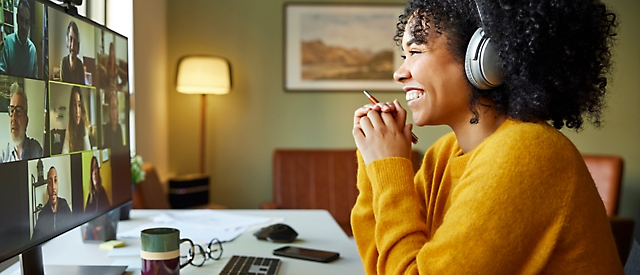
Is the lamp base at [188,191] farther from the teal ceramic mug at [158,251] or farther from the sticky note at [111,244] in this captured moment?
the teal ceramic mug at [158,251]

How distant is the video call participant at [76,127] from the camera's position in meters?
1.12

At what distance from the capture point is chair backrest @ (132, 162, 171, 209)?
2623 mm

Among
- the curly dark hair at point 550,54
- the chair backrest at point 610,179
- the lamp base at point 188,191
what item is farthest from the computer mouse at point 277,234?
the chair backrest at point 610,179

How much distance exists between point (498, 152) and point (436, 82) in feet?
0.79

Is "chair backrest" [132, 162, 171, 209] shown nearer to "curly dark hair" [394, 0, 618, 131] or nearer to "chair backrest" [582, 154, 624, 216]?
"curly dark hair" [394, 0, 618, 131]

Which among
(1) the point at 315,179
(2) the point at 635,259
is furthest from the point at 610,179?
(2) the point at 635,259

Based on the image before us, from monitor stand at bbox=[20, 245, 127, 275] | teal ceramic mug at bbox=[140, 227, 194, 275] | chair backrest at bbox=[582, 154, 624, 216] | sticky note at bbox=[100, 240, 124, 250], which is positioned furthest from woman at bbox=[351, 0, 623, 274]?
chair backrest at bbox=[582, 154, 624, 216]

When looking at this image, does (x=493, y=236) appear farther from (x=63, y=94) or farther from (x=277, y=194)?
(x=277, y=194)

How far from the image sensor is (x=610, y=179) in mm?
3424

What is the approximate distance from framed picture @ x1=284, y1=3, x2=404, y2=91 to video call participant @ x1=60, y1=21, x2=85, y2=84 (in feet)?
9.56

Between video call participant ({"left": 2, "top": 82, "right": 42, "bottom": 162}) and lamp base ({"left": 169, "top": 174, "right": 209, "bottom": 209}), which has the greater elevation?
video call participant ({"left": 2, "top": 82, "right": 42, "bottom": 162})

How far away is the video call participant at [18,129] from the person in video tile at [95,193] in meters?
0.27

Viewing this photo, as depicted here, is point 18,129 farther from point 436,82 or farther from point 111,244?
point 436,82

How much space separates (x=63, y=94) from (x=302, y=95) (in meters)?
3.04
